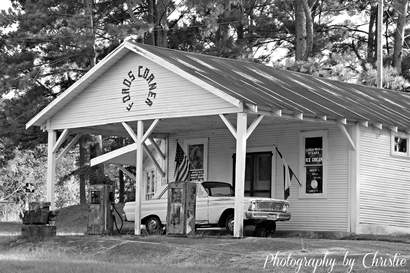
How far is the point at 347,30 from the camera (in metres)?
48.5

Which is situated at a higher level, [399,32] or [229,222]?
[399,32]

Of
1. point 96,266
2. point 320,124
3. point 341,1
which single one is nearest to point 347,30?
point 341,1

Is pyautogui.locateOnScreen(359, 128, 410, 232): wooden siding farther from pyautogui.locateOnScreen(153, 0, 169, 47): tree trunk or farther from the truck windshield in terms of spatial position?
pyautogui.locateOnScreen(153, 0, 169, 47): tree trunk

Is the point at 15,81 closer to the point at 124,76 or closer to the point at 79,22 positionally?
the point at 79,22

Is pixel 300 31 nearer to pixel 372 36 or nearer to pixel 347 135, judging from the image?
pixel 372 36

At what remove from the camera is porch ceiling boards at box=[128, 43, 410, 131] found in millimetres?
22375

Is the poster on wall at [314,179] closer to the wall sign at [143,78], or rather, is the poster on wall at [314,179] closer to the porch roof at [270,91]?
the porch roof at [270,91]

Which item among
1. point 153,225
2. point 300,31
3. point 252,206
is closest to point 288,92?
point 252,206

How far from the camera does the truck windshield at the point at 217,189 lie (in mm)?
24391

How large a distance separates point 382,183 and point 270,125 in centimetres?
388

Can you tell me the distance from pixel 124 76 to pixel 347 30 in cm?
2583

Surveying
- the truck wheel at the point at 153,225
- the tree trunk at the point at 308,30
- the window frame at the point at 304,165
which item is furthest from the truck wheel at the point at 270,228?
the tree trunk at the point at 308,30

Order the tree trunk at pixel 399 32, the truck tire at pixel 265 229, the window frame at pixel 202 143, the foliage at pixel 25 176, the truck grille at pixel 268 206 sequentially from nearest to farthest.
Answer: the truck grille at pixel 268 206
the truck tire at pixel 265 229
the window frame at pixel 202 143
the tree trunk at pixel 399 32
the foliage at pixel 25 176

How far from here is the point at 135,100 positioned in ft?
81.5
